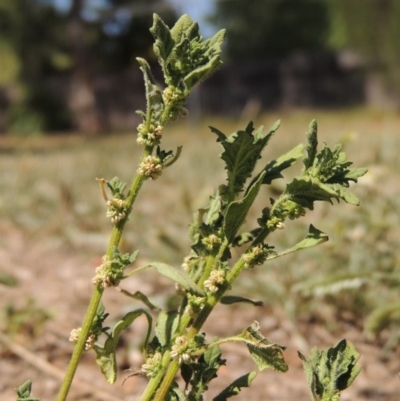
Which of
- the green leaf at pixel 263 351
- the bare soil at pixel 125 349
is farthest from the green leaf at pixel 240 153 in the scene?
the bare soil at pixel 125 349

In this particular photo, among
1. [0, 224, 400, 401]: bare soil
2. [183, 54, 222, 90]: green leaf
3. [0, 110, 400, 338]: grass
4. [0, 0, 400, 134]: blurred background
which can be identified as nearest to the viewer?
[183, 54, 222, 90]: green leaf

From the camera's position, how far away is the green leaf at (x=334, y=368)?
1.63 ft

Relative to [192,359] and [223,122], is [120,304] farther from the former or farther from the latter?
[223,122]

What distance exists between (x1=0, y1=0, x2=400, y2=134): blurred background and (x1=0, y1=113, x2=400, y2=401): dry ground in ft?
24.8

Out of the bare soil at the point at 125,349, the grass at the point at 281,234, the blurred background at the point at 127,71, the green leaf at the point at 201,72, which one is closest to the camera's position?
the green leaf at the point at 201,72

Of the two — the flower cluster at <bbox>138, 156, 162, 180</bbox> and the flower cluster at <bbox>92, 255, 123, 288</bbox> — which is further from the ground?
the flower cluster at <bbox>138, 156, 162, 180</bbox>

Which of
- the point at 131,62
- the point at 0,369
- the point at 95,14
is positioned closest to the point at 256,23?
the point at 131,62

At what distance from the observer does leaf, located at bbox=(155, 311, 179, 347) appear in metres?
0.51

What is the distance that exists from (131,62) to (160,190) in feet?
55.0

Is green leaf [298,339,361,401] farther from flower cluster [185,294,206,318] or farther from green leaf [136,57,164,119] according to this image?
green leaf [136,57,164,119]

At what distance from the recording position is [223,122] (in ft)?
38.9

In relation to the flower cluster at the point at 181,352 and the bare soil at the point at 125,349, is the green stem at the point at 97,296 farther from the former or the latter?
the bare soil at the point at 125,349

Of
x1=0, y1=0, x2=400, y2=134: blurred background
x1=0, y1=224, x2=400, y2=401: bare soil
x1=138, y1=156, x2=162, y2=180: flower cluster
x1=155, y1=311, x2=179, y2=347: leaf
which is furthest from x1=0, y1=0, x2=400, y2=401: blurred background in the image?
x1=0, y1=0, x2=400, y2=134: blurred background

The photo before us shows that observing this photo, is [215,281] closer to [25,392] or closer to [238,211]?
[238,211]
